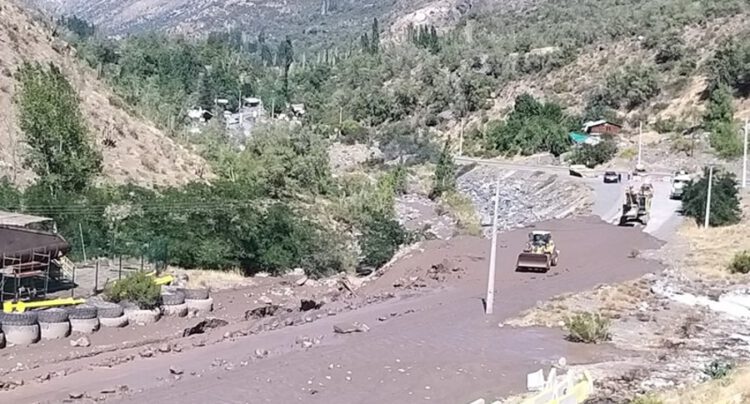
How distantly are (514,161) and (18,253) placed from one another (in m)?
62.4

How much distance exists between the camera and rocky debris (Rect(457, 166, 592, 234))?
57.8 meters

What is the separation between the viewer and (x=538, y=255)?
39.1 metres

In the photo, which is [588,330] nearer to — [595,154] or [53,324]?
[53,324]

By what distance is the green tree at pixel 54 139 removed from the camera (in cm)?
4122

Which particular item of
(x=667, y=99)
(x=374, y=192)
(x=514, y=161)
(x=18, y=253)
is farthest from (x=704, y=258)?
(x=667, y=99)

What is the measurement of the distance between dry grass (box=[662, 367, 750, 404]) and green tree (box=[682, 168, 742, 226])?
28.0m

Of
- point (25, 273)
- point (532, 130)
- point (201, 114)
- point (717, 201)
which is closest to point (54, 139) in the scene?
point (25, 273)

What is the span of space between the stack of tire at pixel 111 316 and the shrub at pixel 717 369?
57.6 ft

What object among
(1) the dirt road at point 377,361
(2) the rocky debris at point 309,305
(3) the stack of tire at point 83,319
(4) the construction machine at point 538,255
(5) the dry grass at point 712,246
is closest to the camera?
(1) the dirt road at point 377,361

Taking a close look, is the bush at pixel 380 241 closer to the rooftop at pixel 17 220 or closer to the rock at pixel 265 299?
the rock at pixel 265 299

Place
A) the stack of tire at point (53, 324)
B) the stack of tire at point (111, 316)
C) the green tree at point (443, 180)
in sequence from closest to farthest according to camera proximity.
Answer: the stack of tire at point (53, 324)
the stack of tire at point (111, 316)
the green tree at point (443, 180)

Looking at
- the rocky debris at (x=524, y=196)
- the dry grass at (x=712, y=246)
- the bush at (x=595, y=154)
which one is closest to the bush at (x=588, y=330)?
the dry grass at (x=712, y=246)

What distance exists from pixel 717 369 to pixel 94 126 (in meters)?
43.2

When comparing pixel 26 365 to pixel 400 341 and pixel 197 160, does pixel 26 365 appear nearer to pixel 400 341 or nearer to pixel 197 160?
pixel 400 341
